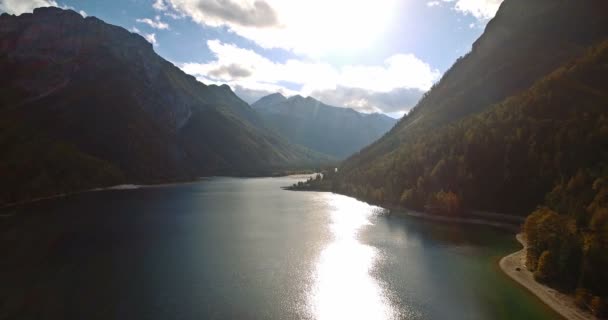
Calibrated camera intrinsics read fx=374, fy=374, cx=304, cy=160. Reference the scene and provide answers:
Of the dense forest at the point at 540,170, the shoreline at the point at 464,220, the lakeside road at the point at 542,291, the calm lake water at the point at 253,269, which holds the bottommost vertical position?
the calm lake water at the point at 253,269

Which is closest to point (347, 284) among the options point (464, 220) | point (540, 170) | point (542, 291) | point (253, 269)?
point (253, 269)

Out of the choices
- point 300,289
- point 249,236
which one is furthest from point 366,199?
point 300,289

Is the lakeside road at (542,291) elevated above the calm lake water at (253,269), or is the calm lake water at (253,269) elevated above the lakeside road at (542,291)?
the lakeside road at (542,291)

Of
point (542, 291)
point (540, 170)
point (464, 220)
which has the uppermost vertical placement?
point (540, 170)

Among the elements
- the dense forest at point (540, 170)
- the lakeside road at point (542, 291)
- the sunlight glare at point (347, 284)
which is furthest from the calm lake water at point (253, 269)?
the dense forest at point (540, 170)

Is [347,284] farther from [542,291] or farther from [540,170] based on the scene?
[540,170]

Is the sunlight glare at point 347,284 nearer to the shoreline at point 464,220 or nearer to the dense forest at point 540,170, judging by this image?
the dense forest at point 540,170

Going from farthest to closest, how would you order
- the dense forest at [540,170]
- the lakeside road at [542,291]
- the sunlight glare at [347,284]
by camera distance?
the dense forest at [540,170] → the sunlight glare at [347,284] → the lakeside road at [542,291]
